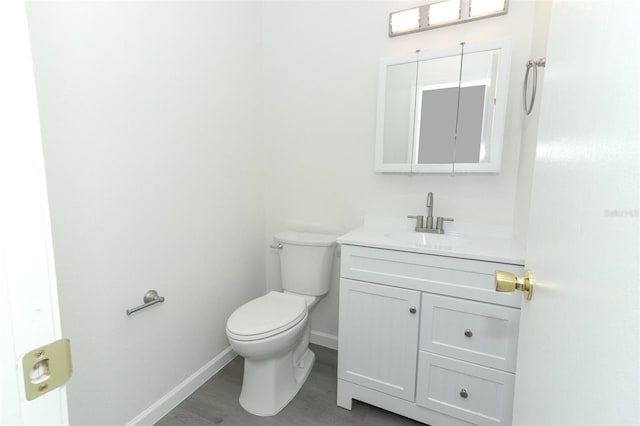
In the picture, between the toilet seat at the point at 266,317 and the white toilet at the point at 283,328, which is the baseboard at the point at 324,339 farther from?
the toilet seat at the point at 266,317

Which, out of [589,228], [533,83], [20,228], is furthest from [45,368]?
[533,83]

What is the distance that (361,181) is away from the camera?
6.12ft

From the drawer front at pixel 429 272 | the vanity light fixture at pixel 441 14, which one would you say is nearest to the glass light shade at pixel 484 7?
the vanity light fixture at pixel 441 14

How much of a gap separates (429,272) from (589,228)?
0.98 metres

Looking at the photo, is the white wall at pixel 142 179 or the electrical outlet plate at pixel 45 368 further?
the white wall at pixel 142 179

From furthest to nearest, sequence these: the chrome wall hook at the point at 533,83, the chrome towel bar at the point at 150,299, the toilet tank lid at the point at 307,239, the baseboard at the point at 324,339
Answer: the baseboard at the point at 324,339 → the toilet tank lid at the point at 307,239 → the chrome towel bar at the point at 150,299 → the chrome wall hook at the point at 533,83

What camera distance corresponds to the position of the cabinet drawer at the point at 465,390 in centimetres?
121

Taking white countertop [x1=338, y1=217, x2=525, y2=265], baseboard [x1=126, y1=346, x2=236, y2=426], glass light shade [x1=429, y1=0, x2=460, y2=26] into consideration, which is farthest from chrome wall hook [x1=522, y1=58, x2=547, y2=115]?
baseboard [x1=126, y1=346, x2=236, y2=426]

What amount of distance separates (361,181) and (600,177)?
1.53m

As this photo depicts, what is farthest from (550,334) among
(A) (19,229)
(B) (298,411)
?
(B) (298,411)

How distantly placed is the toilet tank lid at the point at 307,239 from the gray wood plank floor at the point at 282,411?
81 cm

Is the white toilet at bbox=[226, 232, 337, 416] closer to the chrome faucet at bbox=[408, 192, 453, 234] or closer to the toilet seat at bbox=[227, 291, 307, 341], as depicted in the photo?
the toilet seat at bbox=[227, 291, 307, 341]

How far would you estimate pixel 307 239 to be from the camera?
1859mm

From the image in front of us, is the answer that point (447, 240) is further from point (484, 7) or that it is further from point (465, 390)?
point (484, 7)
